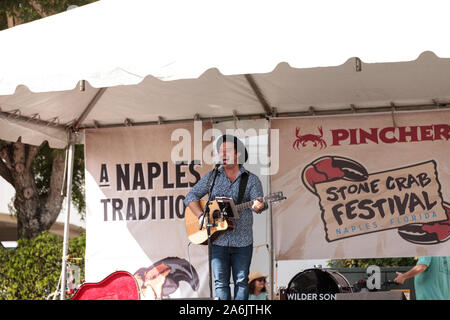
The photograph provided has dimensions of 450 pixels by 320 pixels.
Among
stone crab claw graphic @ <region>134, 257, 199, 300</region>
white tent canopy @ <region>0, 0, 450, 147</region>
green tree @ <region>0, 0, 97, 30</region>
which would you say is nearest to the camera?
white tent canopy @ <region>0, 0, 450, 147</region>

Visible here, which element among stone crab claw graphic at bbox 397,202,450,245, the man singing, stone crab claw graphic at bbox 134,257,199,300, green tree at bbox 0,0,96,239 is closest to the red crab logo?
the man singing

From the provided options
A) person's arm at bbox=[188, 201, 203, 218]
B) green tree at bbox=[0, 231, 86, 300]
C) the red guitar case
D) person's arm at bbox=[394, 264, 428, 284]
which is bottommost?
the red guitar case

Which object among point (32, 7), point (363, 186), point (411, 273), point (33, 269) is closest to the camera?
point (411, 273)

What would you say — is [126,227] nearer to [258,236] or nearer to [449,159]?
[258,236]

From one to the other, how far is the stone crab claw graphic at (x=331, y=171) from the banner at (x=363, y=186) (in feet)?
0.03

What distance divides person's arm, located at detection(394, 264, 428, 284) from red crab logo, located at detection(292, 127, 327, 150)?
1.55m

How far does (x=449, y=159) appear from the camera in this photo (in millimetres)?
6602

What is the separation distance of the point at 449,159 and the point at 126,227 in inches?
142

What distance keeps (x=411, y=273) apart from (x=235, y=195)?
1973 mm

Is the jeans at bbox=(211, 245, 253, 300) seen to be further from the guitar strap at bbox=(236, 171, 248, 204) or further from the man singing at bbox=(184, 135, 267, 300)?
the guitar strap at bbox=(236, 171, 248, 204)

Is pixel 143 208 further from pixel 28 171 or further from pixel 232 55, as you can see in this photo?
pixel 28 171

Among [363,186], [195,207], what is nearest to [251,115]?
[195,207]

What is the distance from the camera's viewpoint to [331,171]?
6.86 m

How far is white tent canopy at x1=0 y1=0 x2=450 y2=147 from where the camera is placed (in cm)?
438
